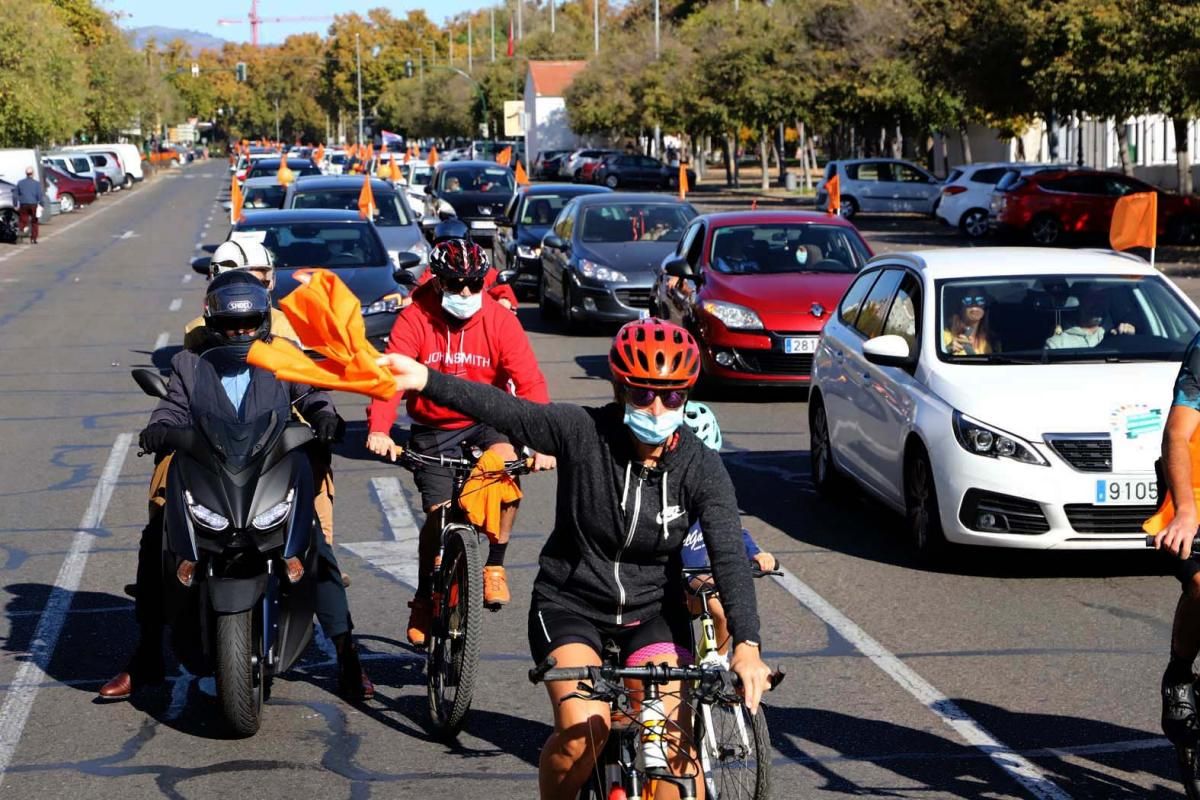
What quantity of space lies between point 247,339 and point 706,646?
2.67 meters

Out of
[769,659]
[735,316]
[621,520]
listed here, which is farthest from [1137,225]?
[621,520]

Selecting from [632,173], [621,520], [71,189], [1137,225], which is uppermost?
[632,173]

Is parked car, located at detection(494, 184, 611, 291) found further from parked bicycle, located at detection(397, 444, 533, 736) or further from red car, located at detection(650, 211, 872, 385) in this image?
parked bicycle, located at detection(397, 444, 533, 736)

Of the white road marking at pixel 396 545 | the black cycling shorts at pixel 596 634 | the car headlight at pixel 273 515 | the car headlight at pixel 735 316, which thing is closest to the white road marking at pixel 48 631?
the car headlight at pixel 273 515

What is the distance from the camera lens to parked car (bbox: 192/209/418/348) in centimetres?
1747

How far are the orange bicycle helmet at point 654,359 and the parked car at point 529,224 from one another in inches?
828

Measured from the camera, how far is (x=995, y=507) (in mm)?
8695

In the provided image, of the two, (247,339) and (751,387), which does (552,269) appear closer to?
(751,387)

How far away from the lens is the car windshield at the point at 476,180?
3525 cm

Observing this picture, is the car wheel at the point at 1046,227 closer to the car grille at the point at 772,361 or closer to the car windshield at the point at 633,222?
the car windshield at the point at 633,222

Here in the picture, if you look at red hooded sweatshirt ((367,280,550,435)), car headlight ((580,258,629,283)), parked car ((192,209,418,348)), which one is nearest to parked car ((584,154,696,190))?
car headlight ((580,258,629,283))

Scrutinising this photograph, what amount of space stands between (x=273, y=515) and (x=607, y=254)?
585 inches

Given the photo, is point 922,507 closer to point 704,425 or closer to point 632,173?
point 704,425

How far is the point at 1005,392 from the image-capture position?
9.02 meters
